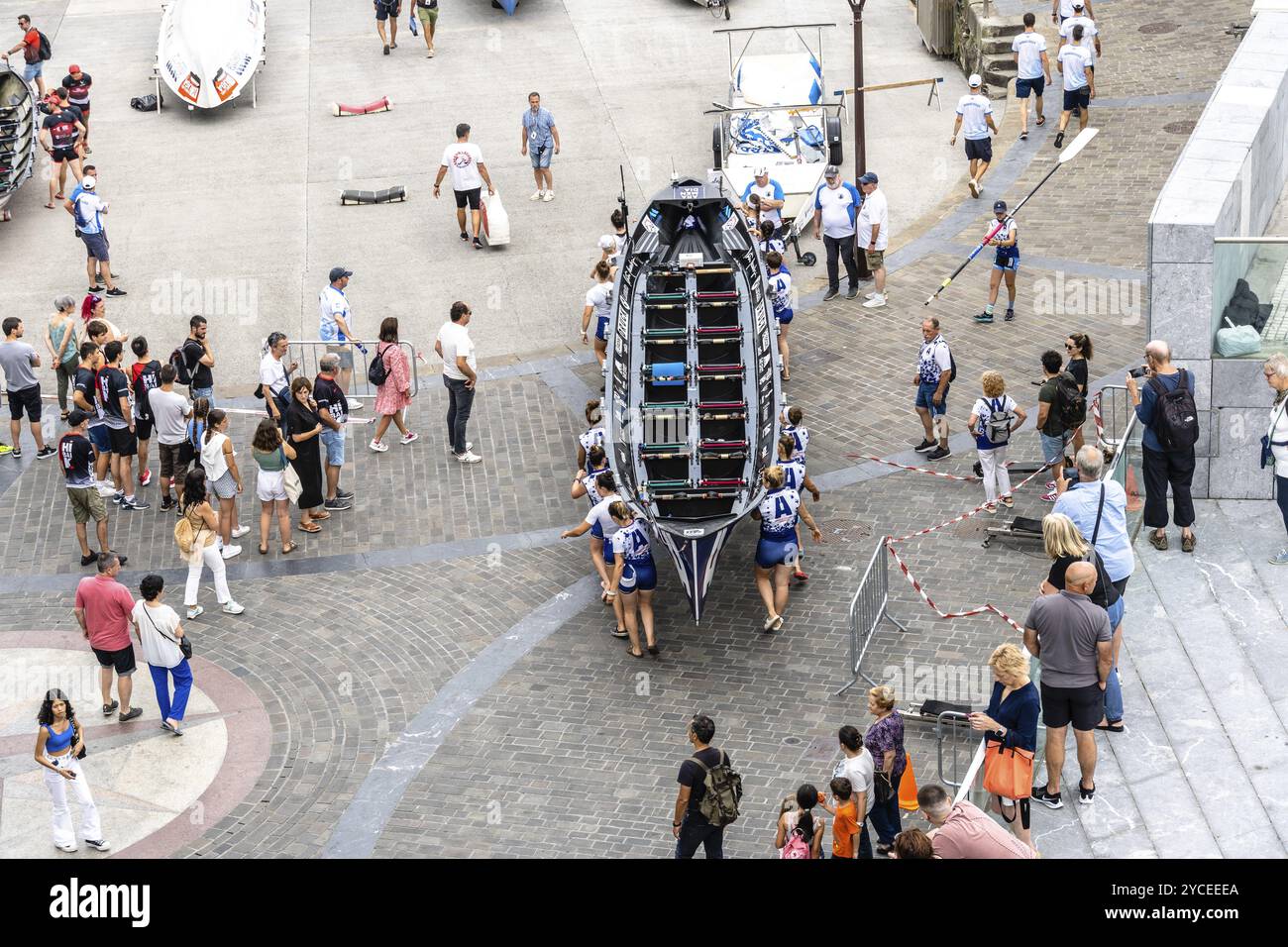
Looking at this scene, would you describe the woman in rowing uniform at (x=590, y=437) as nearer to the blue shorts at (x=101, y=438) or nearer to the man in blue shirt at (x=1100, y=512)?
the blue shorts at (x=101, y=438)

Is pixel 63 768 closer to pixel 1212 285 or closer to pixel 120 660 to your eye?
pixel 120 660

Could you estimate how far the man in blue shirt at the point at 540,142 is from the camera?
27000mm

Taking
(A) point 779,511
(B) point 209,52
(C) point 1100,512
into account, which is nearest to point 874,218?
(A) point 779,511

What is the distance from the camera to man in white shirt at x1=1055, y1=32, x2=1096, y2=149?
89.9 feet

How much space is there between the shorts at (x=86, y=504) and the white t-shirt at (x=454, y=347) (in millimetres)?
4074

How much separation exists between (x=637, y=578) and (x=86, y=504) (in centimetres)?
586

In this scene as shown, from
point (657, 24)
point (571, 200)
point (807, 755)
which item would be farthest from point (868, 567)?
point (657, 24)

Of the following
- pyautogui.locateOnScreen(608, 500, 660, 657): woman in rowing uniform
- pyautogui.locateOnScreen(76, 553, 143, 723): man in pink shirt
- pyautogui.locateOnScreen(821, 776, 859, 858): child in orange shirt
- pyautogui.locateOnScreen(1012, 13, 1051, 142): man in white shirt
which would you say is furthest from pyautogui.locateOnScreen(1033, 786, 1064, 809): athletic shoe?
pyautogui.locateOnScreen(1012, 13, 1051, 142): man in white shirt

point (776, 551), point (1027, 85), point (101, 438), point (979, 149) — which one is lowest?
point (776, 551)

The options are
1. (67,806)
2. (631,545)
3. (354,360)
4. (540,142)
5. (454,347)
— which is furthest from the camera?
(540,142)

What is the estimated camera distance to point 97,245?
24547mm

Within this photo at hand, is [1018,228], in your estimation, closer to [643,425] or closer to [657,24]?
[643,425]

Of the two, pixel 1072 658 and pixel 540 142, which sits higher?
pixel 540 142

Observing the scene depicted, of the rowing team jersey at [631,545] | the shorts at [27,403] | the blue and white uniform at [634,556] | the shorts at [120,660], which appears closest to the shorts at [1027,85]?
the blue and white uniform at [634,556]
